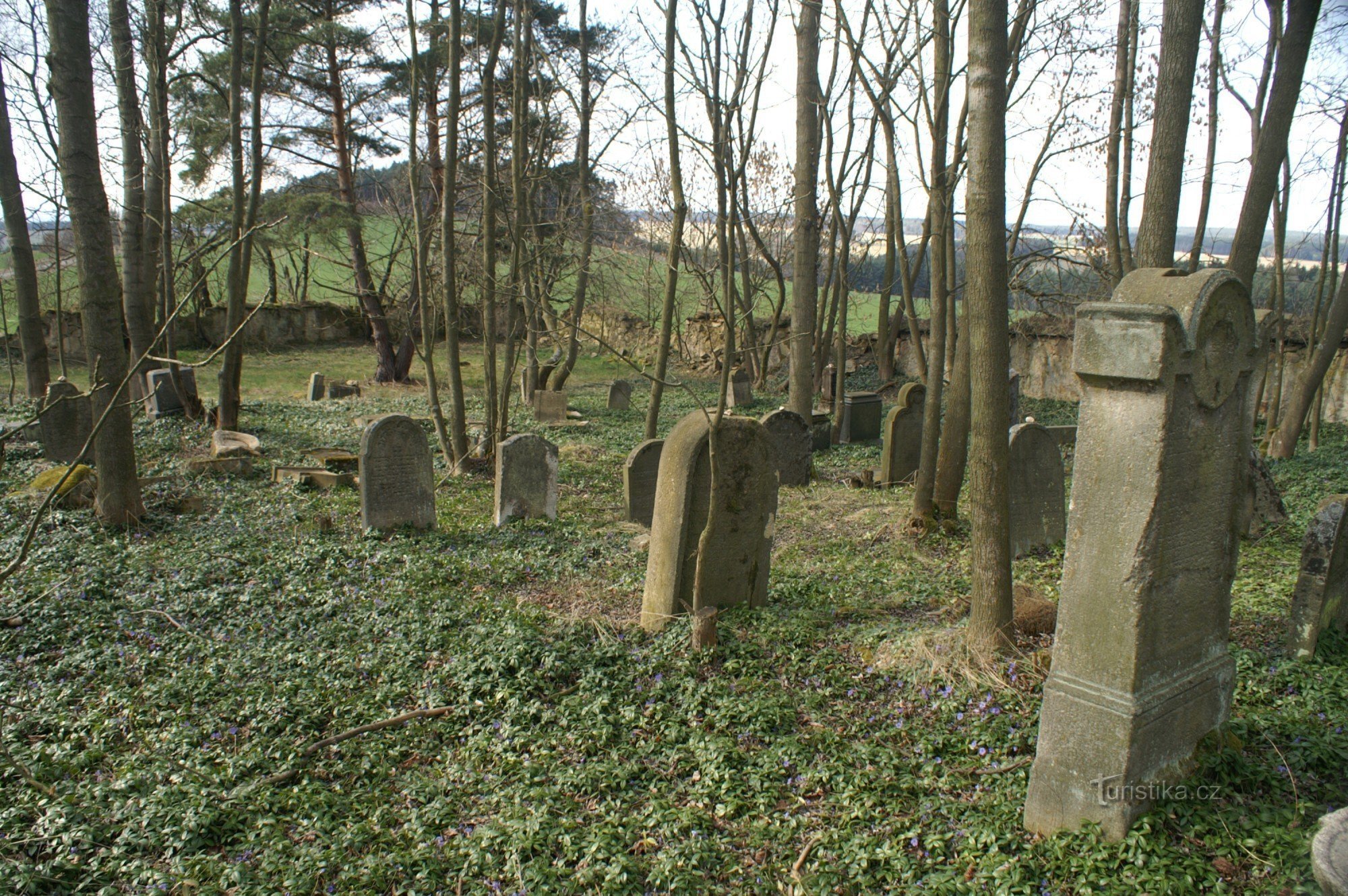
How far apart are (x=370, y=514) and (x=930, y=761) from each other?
6244mm

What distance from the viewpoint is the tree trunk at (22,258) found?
12062 mm

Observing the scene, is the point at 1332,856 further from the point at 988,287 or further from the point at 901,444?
the point at 901,444

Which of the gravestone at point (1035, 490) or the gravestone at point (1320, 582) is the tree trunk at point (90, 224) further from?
the gravestone at point (1320, 582)

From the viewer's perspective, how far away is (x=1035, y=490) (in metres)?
7.79

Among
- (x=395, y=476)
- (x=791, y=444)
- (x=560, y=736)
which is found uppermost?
(x=791, y=444)

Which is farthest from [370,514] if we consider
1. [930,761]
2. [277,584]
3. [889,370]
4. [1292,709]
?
[889,370]

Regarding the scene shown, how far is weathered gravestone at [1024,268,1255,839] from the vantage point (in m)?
2.96

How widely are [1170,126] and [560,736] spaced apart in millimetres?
5458

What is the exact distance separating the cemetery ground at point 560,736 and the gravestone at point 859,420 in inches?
297

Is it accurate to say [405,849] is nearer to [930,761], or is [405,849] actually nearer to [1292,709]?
[930,761]

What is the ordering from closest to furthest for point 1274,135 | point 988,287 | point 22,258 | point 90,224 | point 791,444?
point 988,287 < point 1274,135 < point 90,224 < point 791,444 < point 22,258

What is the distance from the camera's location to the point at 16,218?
488 inches

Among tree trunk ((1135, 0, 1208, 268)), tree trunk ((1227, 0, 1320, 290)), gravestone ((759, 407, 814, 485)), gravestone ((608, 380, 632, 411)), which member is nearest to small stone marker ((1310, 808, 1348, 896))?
tree trunk ((1135, 0, 1208, 268))

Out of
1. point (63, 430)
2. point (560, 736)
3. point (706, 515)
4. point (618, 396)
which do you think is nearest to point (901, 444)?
point (706, 515)
